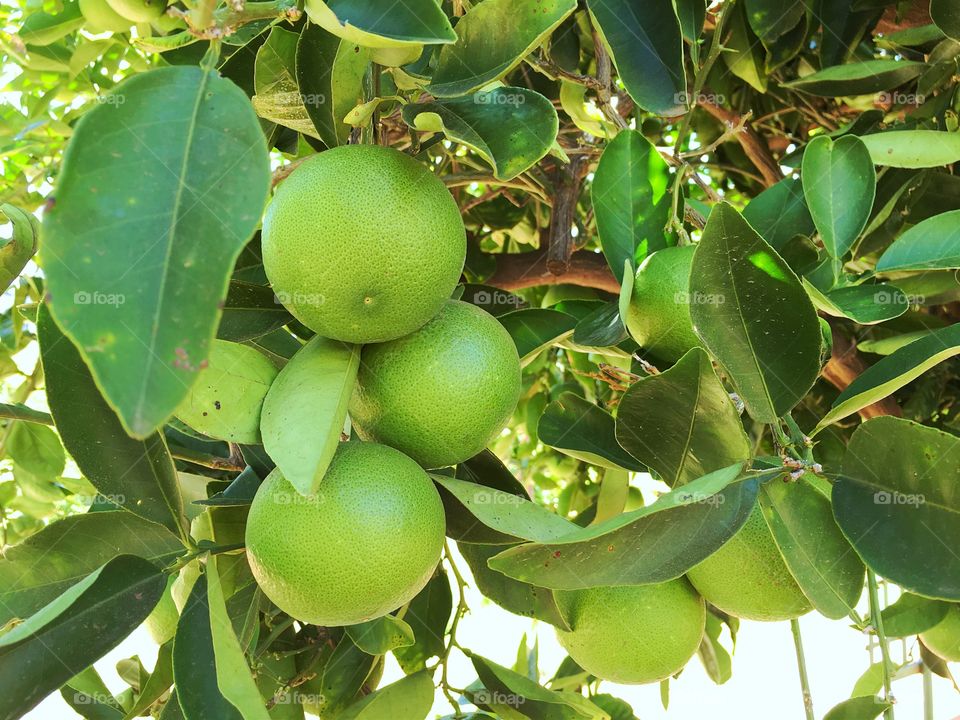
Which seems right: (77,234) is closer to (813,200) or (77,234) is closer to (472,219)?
(813,200)

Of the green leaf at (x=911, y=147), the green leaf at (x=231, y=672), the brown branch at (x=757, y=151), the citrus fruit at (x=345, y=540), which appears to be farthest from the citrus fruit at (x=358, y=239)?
the brown branch at (x=757, y=151)

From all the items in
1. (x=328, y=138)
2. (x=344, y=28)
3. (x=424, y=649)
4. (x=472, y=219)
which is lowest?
(x=424, y=649)

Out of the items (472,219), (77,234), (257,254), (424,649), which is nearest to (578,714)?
(424,649)

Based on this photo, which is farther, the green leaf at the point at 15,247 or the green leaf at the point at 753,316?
the green leaf at the point at 15,247

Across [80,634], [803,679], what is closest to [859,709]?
[803,679]

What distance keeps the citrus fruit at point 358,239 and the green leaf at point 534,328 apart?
248mm

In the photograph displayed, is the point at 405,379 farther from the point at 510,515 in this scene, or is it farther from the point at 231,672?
the point at 231,672

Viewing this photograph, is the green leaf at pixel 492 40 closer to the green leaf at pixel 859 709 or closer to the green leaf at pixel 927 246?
the green leaf at pixel 927 246

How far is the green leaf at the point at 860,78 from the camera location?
1002 millimetres

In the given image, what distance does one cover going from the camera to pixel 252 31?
73cm

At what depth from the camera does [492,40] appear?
0.58 m

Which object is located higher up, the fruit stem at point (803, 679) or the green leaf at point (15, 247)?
the green leaf at point (15, 247)

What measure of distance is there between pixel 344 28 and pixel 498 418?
12.8 inches

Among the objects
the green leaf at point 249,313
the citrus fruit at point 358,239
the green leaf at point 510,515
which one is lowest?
the green leaf at point 510,515
